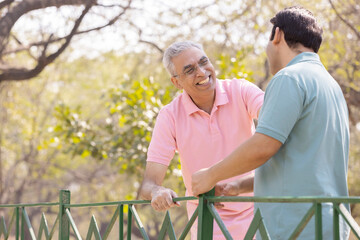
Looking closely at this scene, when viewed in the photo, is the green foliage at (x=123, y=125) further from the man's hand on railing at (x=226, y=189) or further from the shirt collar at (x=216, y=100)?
the man's hand on railing at (x=226, y=189)

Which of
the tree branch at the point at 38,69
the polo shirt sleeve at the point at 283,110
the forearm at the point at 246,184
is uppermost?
the tree branch at the point at 38,69

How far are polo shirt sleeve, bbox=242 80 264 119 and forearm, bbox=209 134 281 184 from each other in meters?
1.02

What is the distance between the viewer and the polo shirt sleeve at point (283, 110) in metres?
2.21

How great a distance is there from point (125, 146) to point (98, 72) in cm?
1234

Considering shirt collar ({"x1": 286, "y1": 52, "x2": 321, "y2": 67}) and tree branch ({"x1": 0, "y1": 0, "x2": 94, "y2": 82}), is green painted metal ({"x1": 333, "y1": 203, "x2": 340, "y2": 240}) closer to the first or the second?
shirt collar ({"x1": 286, "y1": 52, "x2": 321, "y2": 67})

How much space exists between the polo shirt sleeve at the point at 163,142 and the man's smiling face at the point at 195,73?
22cm

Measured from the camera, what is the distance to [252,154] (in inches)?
88.2

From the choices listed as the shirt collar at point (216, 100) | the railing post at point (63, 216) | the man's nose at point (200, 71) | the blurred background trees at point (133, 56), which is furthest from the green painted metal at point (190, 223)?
the blurred background trees at point (133, 56)

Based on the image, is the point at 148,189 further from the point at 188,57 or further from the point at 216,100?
the point at 188,57

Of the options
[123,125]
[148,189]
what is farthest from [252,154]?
[123,125]

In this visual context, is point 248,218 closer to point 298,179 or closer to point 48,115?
point 298,179

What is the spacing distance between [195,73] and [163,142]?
1.42 feet

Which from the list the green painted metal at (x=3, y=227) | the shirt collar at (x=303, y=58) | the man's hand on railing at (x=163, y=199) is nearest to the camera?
the shirt collar at (x=303, y=58)

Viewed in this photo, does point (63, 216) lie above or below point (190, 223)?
above
